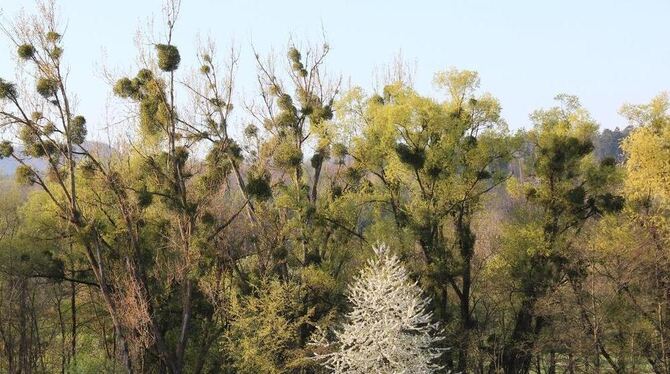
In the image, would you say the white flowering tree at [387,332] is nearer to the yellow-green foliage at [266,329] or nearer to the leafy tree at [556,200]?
the yellow-green foliage at [266,329]

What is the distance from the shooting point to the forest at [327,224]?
2258 cm

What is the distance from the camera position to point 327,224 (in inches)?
1049

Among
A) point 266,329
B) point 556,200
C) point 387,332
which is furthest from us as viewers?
point 556,200

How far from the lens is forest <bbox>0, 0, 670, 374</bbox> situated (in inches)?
889

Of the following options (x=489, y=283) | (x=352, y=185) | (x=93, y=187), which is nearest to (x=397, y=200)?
(x=352, y=185)

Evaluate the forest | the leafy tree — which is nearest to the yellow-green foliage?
the forest

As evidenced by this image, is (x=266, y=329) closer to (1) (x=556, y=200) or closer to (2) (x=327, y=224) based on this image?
(2) (x=327, y=224)

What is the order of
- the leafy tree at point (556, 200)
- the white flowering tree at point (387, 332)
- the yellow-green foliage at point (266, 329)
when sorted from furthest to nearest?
the leafy tree at point (556, 200) → the yellow-green foliage at point (266, 329) → the white flowering tree at point (387, 332)

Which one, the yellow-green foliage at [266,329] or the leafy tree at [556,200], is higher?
the leafy tree at [556,200]

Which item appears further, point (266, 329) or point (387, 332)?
point (266, 329)

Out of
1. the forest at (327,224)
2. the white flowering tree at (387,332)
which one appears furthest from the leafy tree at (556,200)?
the white flowering tree at (387,332)

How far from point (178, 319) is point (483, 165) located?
13.0 metres

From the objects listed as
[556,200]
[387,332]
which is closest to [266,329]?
[387,332]

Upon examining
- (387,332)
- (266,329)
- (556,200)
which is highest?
(556,200)
